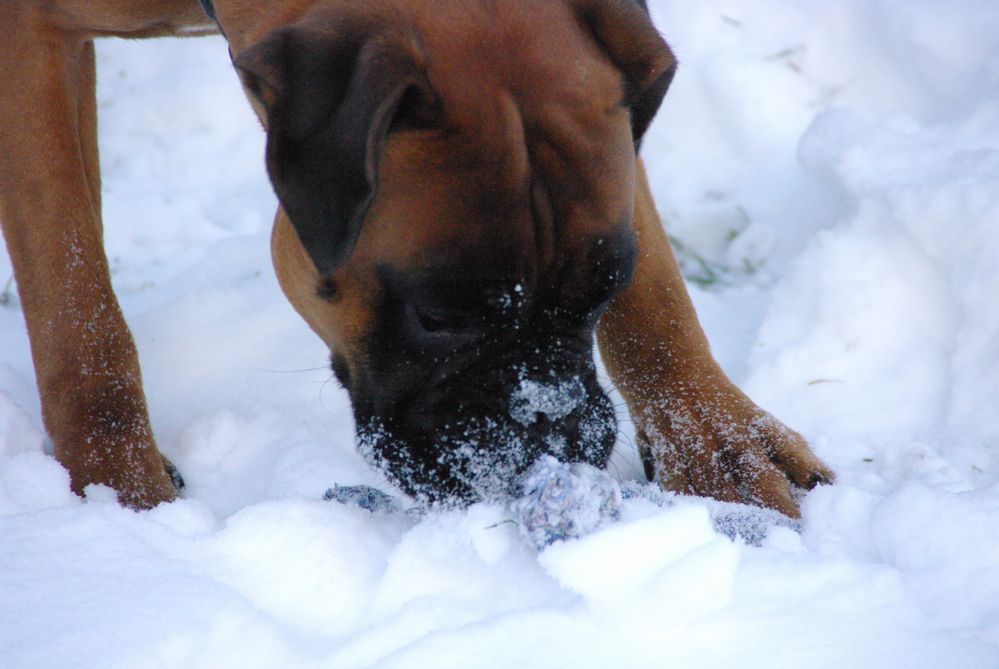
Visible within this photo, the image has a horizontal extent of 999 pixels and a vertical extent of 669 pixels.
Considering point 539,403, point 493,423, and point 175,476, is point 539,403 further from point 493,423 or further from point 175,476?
point 175,476

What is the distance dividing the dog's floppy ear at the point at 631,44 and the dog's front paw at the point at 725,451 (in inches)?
28.3

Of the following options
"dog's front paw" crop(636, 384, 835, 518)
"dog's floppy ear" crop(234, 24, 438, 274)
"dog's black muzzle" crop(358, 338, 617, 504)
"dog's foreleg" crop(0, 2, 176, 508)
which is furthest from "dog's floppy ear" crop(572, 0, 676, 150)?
"dog's foreleg" crop(0, 2, 176, 508)

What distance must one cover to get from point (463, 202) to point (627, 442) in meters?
0.97

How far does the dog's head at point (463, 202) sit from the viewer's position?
6.22 feet

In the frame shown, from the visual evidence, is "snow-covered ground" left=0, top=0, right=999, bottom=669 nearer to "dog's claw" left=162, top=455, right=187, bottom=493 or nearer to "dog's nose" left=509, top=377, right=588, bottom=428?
"dog's claw" left=162, top=455, right=187, bottom=493

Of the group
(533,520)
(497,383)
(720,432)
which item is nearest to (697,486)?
(720,432)

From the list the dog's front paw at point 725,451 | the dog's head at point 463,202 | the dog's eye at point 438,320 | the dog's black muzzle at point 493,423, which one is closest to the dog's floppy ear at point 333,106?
the dog's head at point 463,202

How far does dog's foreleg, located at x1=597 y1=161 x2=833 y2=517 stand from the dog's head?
1.29 feet

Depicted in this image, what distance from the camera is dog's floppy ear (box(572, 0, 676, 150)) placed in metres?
2.17

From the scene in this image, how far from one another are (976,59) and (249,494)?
302 centimetres

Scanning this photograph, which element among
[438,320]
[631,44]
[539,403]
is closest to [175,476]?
[438,320]

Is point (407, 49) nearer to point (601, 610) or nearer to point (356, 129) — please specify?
point (356, 129)

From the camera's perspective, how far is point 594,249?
205cm

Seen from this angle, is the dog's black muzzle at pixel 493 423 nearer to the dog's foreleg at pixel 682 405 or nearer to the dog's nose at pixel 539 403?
the dog's nose at pixel 539 403
